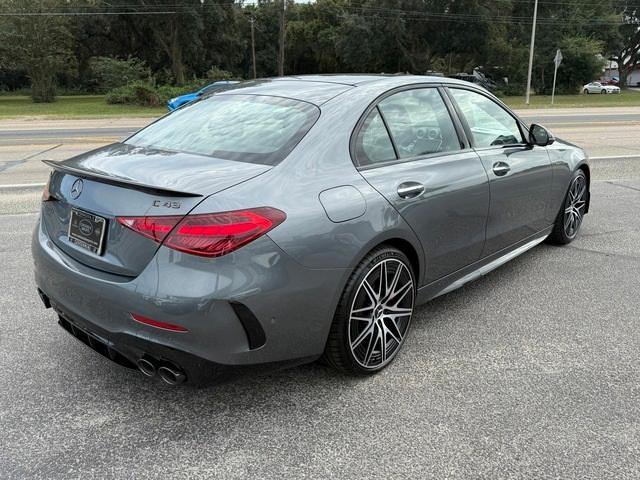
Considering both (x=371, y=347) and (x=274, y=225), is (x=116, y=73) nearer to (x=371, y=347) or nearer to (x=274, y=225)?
(x=371, y=347)

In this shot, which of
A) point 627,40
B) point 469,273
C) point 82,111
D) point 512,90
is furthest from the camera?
point 627,40

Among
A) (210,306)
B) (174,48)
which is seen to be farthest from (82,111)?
(210,306)

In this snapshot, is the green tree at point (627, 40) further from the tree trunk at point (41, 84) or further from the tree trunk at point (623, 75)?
the tree trunk at point (41, 84)

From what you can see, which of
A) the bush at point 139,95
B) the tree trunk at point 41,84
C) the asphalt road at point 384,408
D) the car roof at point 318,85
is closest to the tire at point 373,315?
the asphalt road at point 384,408

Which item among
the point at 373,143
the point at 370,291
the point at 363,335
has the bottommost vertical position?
the point at 363,335

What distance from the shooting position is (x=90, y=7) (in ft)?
163

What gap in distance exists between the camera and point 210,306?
237cm

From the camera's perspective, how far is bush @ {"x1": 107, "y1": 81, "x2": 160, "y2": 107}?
32844mm

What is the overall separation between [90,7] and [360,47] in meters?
24.2

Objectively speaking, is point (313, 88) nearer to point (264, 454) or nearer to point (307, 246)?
point (307, 246)

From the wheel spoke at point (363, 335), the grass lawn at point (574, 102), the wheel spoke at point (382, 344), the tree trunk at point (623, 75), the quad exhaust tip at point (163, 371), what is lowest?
the wheel spoke at point (382, 344)

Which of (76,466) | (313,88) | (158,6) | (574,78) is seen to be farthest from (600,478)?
(574,78)

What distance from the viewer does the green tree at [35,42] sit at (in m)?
40.3

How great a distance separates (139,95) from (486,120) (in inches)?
1272
